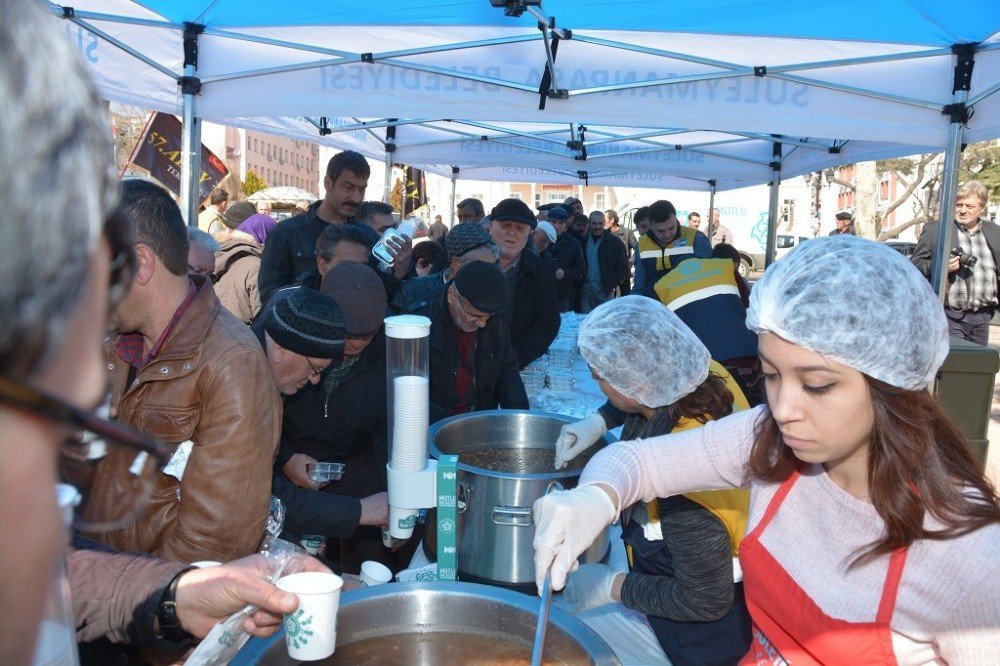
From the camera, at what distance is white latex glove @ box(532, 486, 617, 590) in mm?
1386

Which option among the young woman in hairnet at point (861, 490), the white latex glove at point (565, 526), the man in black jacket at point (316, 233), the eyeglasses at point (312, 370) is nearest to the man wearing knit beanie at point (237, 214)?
the man in black jacket at point (316, 233)

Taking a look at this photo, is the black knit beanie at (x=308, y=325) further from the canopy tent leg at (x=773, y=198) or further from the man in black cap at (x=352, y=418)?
the canopy tent leg at (x=773, y=198)

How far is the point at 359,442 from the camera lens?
8.41 feet

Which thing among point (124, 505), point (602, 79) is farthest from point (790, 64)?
point (124, 505)

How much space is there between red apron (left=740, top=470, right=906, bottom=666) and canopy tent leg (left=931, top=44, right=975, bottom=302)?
10.2 feet

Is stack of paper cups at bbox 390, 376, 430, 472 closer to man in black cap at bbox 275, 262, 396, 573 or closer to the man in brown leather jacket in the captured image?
the man in brown leather jacket

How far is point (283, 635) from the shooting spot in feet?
4.18

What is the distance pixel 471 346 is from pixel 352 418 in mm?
728

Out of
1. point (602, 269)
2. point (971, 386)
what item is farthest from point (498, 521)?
point (602, 269)

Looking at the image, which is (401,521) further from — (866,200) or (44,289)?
(866,200)

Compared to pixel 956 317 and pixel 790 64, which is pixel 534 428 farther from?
pixel 956 317

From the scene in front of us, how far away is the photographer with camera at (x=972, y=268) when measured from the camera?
5.25 meters

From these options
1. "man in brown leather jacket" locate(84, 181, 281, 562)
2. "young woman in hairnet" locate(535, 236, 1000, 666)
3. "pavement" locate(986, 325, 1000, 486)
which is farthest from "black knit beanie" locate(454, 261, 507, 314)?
"pavement" locate(986, 325, 1000, 486)

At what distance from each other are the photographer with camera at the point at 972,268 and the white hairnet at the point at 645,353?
411 centimetres
